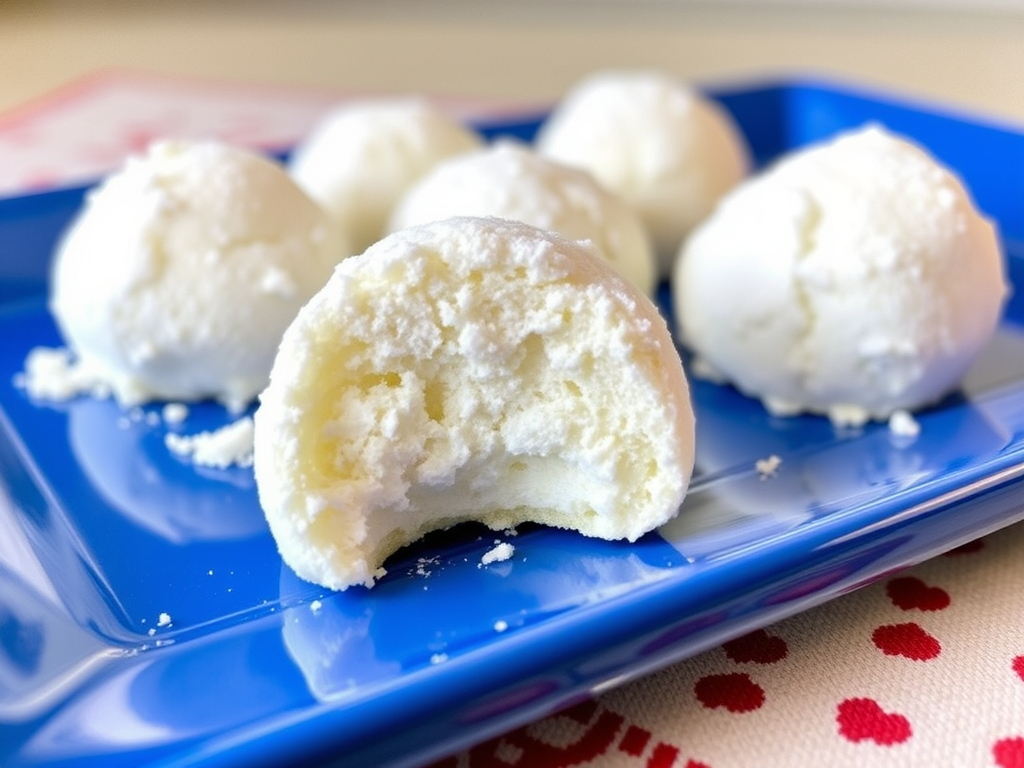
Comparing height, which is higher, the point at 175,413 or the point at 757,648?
the point at 175,413

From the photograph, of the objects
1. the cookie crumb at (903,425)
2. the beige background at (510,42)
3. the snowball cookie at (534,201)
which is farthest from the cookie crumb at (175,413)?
the beige background at (510,42)

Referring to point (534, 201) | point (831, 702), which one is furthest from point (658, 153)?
point (831, 702)

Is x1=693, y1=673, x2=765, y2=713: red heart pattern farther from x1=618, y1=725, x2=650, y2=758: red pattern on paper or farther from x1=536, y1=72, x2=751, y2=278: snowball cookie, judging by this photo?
x1=536, y1=72, x2=751, y2=278: snowball cookie

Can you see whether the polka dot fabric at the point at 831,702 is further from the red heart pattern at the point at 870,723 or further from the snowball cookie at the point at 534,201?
the snowball cookie at the point at 534,201

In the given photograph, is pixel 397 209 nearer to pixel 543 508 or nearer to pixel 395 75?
pixel 543 508

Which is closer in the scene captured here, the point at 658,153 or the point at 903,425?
the point at 903,425

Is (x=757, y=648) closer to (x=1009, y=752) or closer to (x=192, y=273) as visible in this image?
(x=1009, y=752)
